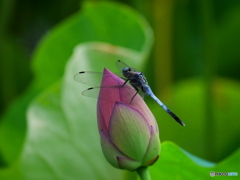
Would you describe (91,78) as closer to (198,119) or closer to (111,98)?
(111,98)

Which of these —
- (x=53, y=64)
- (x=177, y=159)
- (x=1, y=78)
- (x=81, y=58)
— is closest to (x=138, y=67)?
(x=81, y=58)

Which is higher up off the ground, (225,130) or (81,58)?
(81,58)

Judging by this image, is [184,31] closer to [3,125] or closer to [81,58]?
[3,125]

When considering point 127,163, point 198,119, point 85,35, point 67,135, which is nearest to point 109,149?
point 127,163

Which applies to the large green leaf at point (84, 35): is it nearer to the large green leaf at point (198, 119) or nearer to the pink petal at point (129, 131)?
the large green leaf at point (198, 119)

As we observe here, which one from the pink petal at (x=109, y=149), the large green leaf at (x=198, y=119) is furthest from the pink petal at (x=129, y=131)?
the large green leaf at (x=198, y=119)

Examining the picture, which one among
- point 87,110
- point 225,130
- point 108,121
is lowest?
point 225,130

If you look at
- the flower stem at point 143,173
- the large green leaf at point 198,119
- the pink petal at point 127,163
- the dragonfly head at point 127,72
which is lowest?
the large green leaf at point 198,119

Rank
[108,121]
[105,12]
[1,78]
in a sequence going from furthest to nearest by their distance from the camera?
1. [1,78]
2. [105,12]
3. [108,121]
